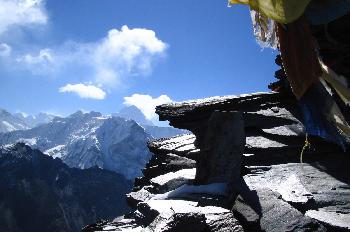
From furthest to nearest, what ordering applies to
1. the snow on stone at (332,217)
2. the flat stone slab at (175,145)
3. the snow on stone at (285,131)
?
1. the flat stone slab at (175,145)
2. the snow on stone at (285,131)
3. the snow on stone at (332,217)

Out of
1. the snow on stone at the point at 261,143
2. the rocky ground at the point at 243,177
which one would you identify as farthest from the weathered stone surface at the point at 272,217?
the snow on stone at the point at 261,143

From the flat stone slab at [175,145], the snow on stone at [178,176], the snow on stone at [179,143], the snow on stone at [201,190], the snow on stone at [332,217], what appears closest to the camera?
the snow on stone at [332,217]

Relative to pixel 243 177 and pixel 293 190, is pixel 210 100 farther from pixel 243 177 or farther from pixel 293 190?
pixel 293 190

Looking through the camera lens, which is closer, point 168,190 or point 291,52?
point 291,52

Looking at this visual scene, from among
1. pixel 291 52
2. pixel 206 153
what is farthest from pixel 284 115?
pixel 291 52

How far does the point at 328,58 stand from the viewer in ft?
30.8

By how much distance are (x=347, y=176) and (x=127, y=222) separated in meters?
4.79

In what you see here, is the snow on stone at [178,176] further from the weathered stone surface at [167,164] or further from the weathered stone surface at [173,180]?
the weathered stone surface at [167,164]

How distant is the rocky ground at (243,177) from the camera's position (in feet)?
20.5

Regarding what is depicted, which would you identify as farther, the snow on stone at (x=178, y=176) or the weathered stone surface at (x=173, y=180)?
the snow on stone at (x=178, y=176)

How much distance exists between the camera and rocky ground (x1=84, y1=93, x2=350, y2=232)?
6.25m

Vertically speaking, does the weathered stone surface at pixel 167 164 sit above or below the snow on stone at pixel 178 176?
above

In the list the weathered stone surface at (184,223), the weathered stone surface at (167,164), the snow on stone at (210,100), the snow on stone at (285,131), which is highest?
the snow on stone at (210,100)

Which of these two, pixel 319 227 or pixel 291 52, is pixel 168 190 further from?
pixel 291 52
